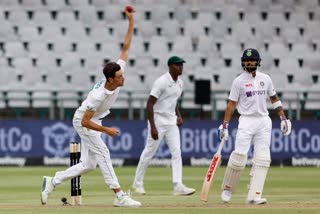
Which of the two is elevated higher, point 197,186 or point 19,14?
point 19,14

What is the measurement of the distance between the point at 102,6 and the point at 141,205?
20.0m

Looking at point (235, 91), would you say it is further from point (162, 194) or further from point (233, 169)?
point (162, 194)

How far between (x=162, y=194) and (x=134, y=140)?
10760mm

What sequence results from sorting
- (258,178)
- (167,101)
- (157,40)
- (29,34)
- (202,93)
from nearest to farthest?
1. (258,178)
2. (167,101)
3. (202,93)
4. (29,34)
5. (157,40)

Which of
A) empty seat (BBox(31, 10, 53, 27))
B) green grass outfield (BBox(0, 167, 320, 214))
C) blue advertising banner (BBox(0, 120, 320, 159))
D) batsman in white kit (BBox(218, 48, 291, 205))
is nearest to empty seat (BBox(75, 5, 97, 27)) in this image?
empty seat (BBox(31, 10, 53, 27))

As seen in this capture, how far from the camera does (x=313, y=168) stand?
27688 mm

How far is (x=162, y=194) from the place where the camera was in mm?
17719

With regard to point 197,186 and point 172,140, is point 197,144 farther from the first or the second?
point 172,140

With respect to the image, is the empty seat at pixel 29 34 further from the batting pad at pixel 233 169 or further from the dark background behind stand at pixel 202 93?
the batting pad at pixel 233 169

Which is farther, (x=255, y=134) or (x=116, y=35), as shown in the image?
(x=116, y=35)

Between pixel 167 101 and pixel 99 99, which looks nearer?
pixel 99 99

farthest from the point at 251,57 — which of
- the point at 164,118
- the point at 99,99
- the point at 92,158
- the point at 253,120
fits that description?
the point at 164,118

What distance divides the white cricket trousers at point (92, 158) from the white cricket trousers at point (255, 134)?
1.92 metres

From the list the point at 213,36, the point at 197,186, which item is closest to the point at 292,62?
the point at 213,36
